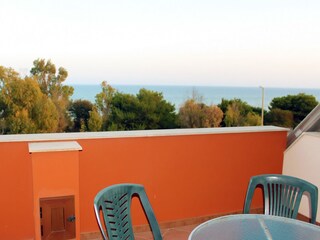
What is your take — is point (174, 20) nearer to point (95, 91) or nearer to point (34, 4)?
point (34, 4)

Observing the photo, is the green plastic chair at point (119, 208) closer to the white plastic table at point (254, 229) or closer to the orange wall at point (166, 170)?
the white plastic table at point (254, 229)

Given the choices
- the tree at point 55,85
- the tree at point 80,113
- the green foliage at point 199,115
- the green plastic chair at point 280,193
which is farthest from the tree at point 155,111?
the green plastic chair at point 280,193

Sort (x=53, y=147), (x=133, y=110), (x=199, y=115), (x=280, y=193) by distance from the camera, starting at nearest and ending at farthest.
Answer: (x=280, y=193) → (x=53, y=147) → (x=133, y=110) → (x=199, y=115)

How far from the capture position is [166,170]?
315 centimetres

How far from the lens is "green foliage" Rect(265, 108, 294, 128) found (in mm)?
10688

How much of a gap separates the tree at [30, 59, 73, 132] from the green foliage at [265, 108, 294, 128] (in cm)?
1265

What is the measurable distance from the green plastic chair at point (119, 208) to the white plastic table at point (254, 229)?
13.6 inches

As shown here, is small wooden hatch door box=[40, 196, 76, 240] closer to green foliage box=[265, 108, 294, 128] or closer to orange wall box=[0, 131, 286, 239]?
orange wall box=[0, 131, 286, 239]

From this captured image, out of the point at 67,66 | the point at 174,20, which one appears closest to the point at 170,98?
the point at 67,66

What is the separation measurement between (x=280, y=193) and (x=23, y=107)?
1908 cm

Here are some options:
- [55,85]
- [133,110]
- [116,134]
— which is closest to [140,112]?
[133,110]

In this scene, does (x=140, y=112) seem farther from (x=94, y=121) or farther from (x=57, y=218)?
(x=57, y=218)

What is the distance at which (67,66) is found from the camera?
20703 millimetres

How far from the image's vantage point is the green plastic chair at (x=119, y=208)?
1635mm
